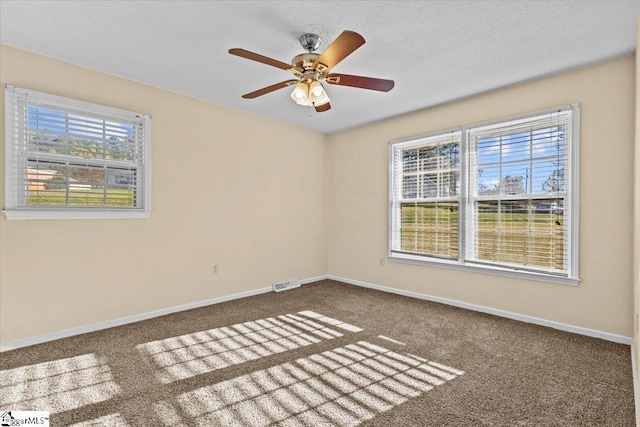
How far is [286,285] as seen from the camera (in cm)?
485

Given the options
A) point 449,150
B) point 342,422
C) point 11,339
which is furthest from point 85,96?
point 449,150

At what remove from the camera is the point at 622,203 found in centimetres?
283

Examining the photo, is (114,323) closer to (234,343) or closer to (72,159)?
(234,343)

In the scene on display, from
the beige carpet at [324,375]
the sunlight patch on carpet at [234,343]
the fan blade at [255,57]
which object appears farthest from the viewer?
the sunlight patch on carpet at [234,343]

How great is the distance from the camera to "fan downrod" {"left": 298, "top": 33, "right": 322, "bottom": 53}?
2455 mm

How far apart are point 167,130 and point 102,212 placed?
1133 mm

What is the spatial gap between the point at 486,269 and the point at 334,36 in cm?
301

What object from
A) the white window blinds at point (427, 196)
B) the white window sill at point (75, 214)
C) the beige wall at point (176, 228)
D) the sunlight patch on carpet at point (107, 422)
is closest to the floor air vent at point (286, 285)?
the beige wall at point (176, 228)

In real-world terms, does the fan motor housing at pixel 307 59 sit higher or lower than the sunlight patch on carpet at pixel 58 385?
higher

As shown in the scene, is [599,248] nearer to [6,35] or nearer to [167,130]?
[167,130]

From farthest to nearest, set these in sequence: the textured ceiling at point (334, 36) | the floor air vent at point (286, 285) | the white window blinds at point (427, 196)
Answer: the floor air vent at point (286, 285) < the white window blinds at point (427, 196) < the textured ceiling at point (334, 36)

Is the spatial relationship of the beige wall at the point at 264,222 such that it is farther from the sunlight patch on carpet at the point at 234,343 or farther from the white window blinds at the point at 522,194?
the sunlight patch on carpet at the point at 234,343

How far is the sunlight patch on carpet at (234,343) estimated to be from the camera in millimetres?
2438

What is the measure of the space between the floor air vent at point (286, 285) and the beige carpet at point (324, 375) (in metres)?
1.22
